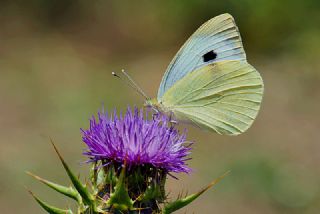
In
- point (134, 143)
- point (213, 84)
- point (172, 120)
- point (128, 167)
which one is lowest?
point (128, 167)

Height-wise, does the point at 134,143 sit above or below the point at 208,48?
below

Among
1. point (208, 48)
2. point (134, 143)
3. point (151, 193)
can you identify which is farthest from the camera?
point (208, 48)

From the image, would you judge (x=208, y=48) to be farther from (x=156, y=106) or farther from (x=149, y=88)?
(x=149, y=88)

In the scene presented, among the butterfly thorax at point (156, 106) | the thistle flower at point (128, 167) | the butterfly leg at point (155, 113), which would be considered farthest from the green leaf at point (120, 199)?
the butterfly thorax at point (156, 106)

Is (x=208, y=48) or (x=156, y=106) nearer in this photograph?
(x=156, y=106)

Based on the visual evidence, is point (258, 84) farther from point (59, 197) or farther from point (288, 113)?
point (288, 113)

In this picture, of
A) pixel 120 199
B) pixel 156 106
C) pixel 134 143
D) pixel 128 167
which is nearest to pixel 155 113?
pixel 156 106
